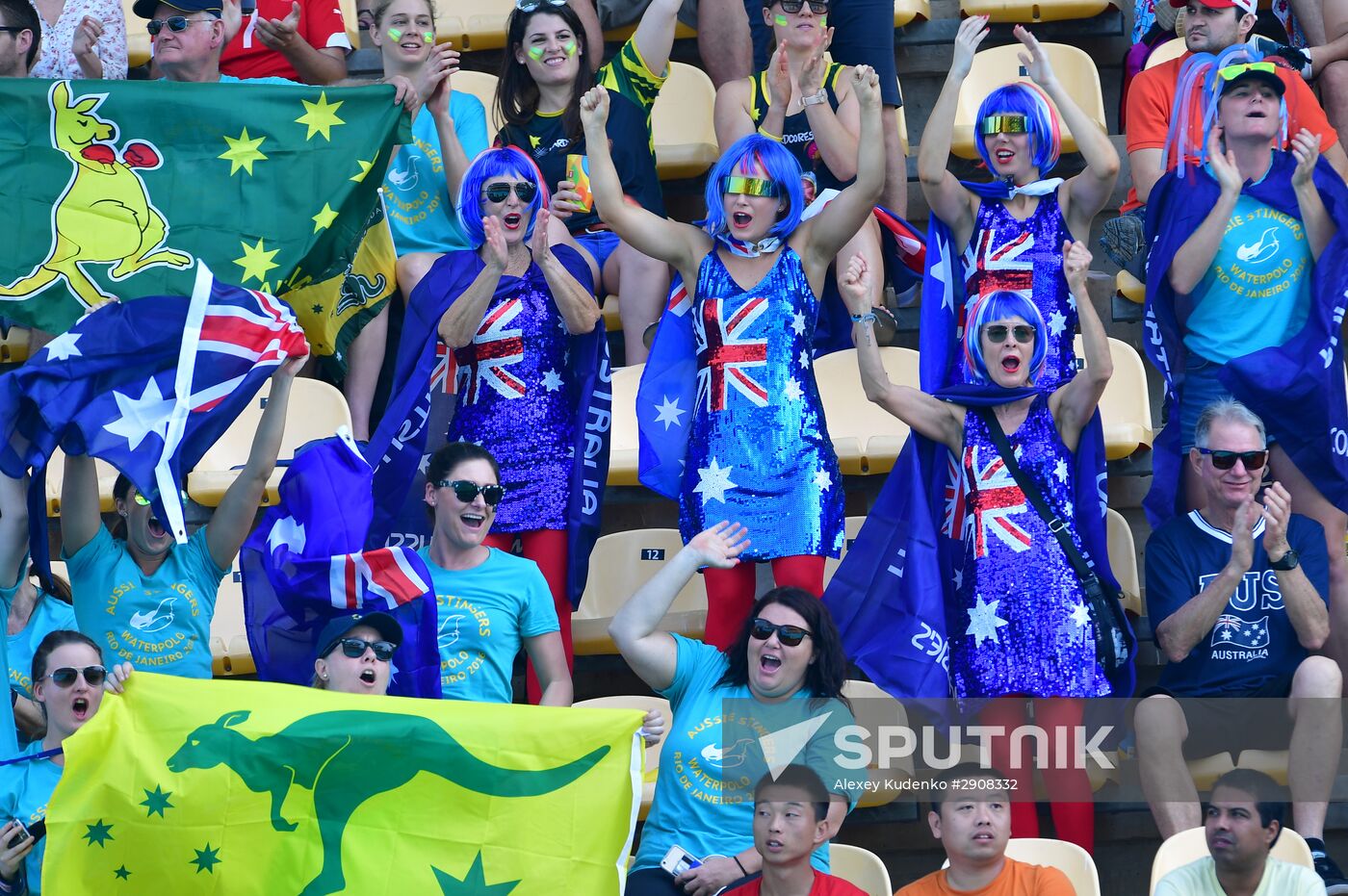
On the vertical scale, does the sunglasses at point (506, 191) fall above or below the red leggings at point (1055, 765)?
above

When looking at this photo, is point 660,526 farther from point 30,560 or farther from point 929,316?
point 30,560

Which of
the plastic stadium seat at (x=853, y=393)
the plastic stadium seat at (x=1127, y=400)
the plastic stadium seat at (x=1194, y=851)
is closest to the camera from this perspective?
the plastic stadium seat at (x=1194, y=851)

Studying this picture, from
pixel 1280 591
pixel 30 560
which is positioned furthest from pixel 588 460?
pixel 1280 591

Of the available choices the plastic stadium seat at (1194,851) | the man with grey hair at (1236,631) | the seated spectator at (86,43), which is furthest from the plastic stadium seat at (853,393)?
the seated spectator at (86,43)

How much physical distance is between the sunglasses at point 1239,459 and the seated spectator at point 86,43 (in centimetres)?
398

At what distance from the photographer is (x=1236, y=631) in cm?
608

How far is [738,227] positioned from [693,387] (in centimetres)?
48

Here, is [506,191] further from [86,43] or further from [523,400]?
[86,43]

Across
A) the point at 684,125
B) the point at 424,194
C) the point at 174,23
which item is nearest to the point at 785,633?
the point at 424,194

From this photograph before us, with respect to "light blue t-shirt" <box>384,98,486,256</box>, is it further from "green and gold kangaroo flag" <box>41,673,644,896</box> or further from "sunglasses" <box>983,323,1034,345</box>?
"green and gold kangaroo flag" <box>41,673,644,896</box>

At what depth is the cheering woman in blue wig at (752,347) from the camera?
→ 6.09 metres

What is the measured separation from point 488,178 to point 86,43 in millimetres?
1855

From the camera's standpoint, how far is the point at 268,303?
5.91 metres

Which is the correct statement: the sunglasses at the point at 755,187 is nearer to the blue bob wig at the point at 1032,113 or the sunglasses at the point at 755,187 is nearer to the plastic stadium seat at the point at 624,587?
the blue bob wig at the point at 1032,113
